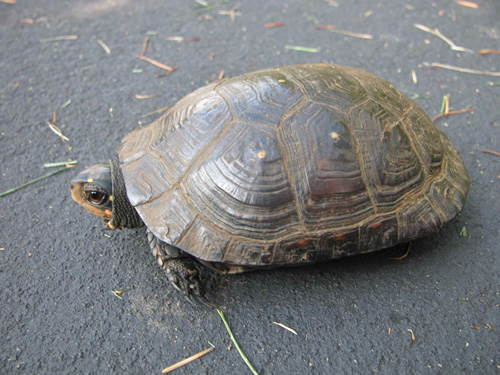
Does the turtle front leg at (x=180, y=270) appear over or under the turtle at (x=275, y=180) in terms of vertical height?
under

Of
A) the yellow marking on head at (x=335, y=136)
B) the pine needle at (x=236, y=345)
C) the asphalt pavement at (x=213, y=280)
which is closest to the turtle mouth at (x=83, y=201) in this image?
the asphalt pavement at (x=213, y=280)

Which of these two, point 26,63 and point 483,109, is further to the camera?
point 26,63

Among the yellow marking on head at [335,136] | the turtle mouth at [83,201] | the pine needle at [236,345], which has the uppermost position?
the yellow marking on head at [335,136]

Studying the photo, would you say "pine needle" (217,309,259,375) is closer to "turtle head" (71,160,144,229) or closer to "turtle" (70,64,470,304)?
"turtle" (70,64,470,304)

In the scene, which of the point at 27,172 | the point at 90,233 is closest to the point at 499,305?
the point at 90,233

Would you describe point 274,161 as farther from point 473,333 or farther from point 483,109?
point 483,109

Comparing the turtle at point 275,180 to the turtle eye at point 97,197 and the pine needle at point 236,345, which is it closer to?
the turtle eye at point 97,197

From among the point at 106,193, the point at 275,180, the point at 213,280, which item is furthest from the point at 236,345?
the point at 106,193

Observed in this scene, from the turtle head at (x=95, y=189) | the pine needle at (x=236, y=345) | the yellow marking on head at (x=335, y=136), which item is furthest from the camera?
the turtle head at (x=95, y=189)
